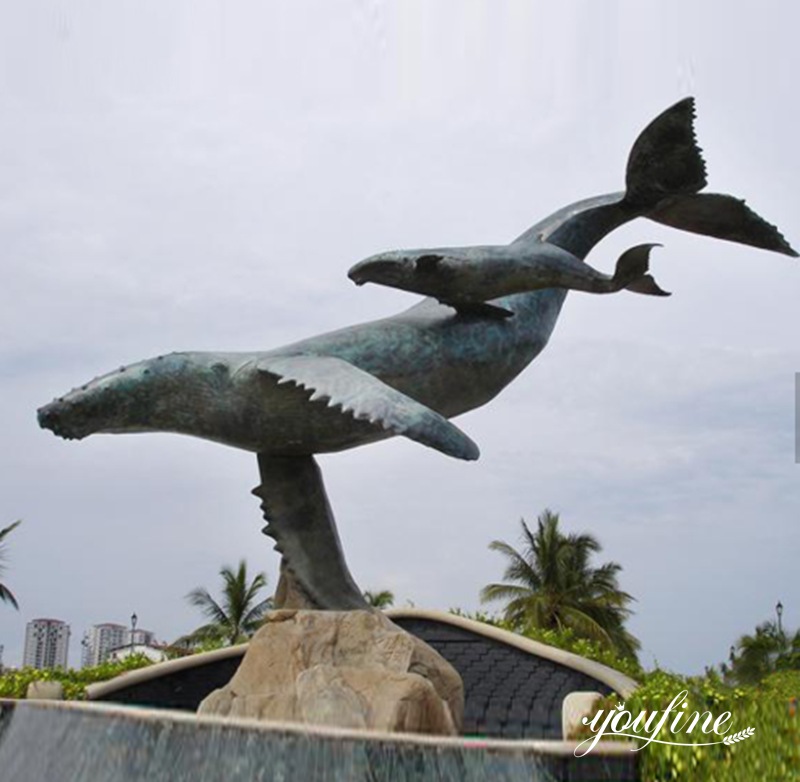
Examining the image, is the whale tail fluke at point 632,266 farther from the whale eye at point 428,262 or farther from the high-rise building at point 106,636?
the high-rise building at point 106,636

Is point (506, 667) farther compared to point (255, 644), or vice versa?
point (506, 667)

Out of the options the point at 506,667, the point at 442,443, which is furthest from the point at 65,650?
the point at 442,443

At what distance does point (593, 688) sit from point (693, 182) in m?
5.98

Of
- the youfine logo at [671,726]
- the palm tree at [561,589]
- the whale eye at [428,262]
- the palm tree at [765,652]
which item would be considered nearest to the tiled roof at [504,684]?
the whale eye at [428,262]

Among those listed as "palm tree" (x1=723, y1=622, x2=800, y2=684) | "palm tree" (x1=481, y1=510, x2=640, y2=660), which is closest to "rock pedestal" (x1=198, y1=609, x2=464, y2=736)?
"palm tree" (x1=481, y1=510, x2=640, y2=660)

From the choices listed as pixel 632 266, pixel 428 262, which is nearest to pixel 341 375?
pixel 428 262

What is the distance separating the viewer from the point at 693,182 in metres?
10.3

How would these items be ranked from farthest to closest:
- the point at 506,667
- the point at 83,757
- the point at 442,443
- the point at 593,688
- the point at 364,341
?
1. the point at 506,667
2. the point at 593,688
3. the point at 364,341
4. the point at 442,443
5. the point at 83,757

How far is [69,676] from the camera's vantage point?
13.6 meters

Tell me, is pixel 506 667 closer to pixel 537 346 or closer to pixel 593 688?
pixel 593 688

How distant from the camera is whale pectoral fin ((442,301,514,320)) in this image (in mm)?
10258

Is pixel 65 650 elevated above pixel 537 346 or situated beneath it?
situated beneath

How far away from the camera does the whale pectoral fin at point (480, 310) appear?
33.7ft

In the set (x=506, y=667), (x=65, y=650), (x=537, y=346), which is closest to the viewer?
(x=537, y=346)
